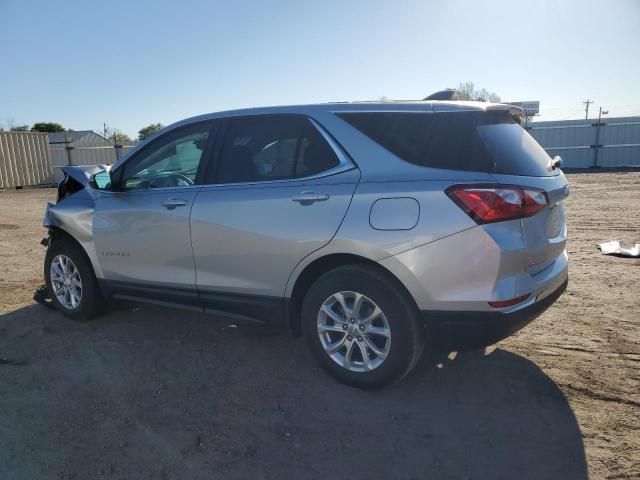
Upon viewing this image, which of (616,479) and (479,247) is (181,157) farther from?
(616,479)

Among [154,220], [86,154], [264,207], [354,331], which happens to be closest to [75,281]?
[154,220]

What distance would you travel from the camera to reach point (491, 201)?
2.90 m

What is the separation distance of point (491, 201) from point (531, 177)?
0.40 meters

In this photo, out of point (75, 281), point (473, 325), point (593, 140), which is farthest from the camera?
point (593, 140)

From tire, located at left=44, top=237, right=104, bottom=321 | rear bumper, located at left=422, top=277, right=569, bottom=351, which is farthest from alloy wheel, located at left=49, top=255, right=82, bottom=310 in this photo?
rear bumper, located at left=422, top=277, right=569, bottom=351

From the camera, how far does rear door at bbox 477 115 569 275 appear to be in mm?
3020

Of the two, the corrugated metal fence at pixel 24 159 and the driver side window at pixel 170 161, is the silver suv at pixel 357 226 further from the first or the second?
the corrugated metal fence at pixel 24 159

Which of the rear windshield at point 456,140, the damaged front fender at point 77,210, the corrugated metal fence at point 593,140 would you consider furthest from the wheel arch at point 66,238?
the corrugated metal fence at point 593,140

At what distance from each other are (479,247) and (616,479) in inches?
50.8

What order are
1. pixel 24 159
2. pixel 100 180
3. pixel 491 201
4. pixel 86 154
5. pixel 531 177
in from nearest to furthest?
1. pixel 491 201
2. pixel 531 177
3. pixel 100 180
4. pixel 24 159
5. pixel 86 154

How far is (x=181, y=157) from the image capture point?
4.27 m

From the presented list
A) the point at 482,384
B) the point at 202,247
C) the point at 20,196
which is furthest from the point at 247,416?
the point at 20,196

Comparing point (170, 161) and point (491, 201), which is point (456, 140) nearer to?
point (491, 201)

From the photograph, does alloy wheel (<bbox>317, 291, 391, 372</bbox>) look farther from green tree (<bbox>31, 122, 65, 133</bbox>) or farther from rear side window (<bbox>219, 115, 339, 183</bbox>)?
green tree (<bbox>31, 122, 65, 133</bbox>)
